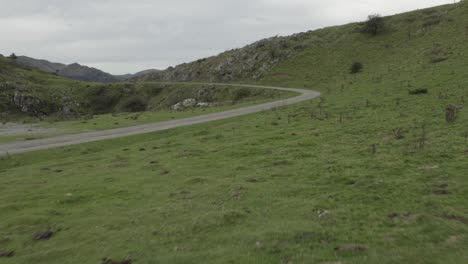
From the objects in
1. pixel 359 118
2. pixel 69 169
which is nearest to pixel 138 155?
pixel 69 169

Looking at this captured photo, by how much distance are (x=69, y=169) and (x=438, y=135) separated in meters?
19.7

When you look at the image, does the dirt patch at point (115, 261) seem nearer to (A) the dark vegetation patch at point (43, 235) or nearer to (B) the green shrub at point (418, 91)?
(A) the dark vegetation patch at point (43, 235)

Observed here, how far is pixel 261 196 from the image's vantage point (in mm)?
11961

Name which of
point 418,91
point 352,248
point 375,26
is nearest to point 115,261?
point 352,248

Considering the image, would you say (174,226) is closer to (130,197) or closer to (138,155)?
(130,197)

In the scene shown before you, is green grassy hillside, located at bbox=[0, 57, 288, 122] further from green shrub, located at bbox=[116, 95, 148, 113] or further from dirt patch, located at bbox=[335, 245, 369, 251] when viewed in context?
dirt patch, located at bbox=[335, 245, 369, 251]

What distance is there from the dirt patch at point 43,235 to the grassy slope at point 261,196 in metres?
0.22

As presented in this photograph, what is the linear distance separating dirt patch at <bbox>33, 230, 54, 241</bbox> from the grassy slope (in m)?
0.22

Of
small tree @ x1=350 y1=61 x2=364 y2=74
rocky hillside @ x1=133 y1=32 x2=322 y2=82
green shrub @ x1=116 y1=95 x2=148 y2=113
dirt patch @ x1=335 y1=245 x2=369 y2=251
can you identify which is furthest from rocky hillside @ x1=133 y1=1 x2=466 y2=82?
dirt patch @ x1=335 y1=245 x2=369 y2=251

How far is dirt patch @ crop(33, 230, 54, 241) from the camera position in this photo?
10423 mm

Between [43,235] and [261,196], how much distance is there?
679 cm

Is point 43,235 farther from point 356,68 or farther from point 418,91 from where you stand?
point 356,68

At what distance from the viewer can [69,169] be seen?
67.0ft

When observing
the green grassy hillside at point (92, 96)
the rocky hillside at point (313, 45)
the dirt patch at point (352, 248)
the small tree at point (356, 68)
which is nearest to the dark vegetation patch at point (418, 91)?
the dirt patch at point (352, 248)
